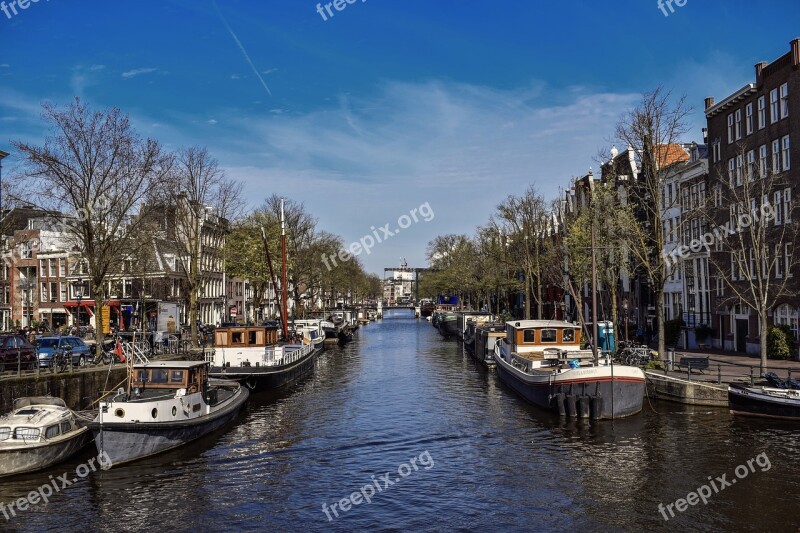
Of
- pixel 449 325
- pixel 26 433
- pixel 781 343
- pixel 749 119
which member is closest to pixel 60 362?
pixel 26 433

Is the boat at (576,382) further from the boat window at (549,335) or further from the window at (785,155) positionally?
the window at (785,155)

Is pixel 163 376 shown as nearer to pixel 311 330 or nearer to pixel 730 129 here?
pixel 730 129

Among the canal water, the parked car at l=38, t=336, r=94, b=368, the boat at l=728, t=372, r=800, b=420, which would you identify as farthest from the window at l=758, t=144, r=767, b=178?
the parked car at l=38, t=336, r=94, b=368

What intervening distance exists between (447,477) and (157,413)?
38.6 ft

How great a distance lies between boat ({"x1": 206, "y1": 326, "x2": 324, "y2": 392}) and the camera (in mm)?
43281

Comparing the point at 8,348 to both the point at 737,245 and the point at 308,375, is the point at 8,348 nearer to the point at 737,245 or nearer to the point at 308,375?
the point at 308,375

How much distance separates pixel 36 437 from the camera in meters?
25.0

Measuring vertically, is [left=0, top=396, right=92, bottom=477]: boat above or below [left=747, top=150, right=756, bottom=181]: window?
below

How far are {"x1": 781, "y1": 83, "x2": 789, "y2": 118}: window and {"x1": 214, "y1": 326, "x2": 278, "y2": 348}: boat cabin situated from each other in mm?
38398

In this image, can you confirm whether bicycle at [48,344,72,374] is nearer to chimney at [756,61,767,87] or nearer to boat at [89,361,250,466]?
boat at [89,361,250,466]

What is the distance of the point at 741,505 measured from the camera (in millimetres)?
21312

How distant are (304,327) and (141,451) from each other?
175ft

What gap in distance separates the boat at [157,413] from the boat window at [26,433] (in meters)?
1.79

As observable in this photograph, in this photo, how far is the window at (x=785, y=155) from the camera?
160ft
